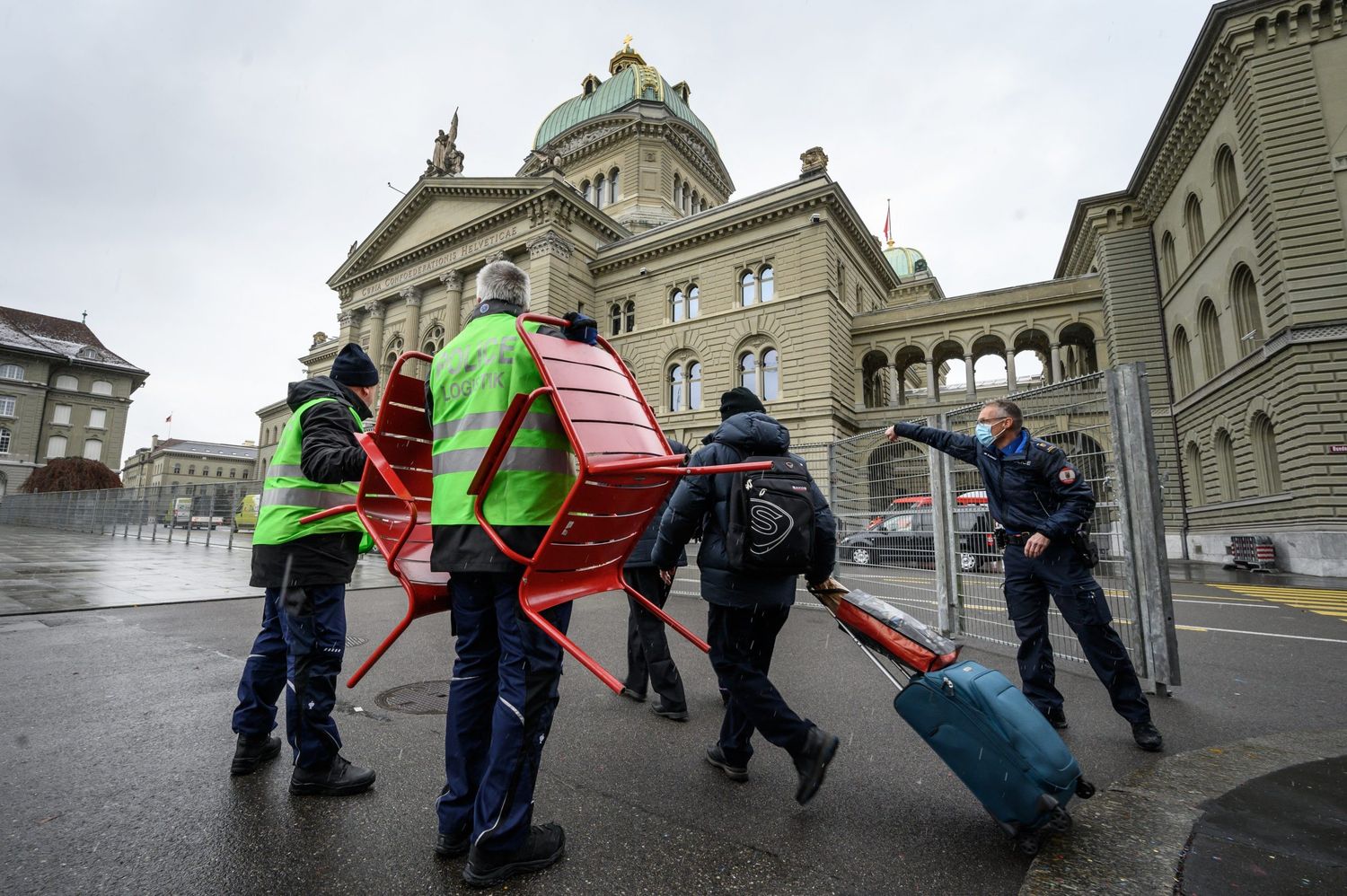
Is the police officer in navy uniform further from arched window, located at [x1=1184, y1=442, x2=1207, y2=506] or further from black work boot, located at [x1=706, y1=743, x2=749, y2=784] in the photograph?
arched window, located at [x1=1184, y1=442, x2=1207, y2=506]

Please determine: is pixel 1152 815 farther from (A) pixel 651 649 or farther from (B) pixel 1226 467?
(B) pixel 1226 467

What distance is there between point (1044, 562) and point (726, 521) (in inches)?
89.5

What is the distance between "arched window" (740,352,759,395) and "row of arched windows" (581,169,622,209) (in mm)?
17192

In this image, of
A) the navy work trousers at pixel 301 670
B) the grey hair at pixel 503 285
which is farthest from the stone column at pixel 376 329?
the grey hair at pixel 503 285

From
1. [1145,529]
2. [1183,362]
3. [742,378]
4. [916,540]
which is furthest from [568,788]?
[1183,362]

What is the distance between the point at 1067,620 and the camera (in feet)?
12.5

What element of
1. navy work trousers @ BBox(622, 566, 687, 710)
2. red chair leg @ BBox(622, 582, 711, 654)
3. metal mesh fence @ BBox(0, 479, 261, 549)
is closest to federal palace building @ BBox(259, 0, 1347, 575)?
metal mesh fence @ BBox(0, 479, 261, 549)

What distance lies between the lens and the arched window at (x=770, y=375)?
27.6 meters

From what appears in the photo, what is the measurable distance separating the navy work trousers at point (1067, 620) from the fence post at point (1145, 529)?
2.79 feet

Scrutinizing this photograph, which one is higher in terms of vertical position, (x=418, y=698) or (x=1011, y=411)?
(x=1011, y=411)

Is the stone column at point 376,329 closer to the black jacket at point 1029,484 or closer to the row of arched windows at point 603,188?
the row of arched windows at point 603,188

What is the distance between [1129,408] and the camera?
4.47 metres

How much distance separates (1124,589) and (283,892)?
17.2ft

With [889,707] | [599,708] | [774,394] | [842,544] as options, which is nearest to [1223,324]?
[774,394]
